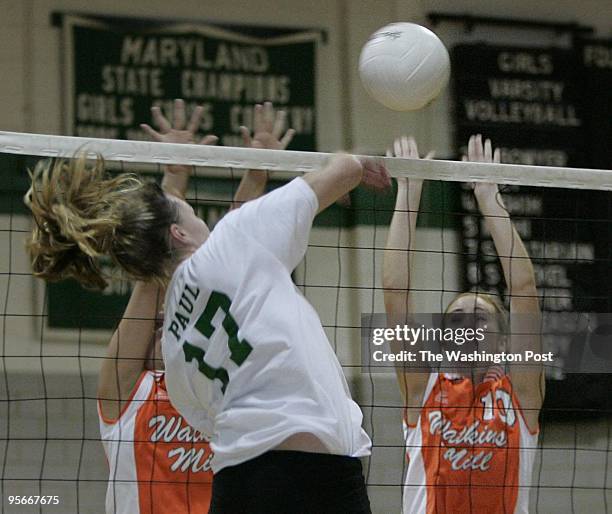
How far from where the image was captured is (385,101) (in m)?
3.42

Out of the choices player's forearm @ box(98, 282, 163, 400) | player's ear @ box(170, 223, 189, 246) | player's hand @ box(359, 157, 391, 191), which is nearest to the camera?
player's ear @ box(170, 223, 189, 246)

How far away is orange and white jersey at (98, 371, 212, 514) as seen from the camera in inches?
129

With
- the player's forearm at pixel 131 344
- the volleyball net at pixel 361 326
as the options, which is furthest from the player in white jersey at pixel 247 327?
the volleyball net at pixel 361 326

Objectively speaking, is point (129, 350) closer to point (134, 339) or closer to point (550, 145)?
point (134, 339)

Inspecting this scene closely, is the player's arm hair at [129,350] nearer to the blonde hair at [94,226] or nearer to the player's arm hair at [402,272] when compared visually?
the player's arm hair at [402,272]

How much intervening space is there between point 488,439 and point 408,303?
0.51 meters

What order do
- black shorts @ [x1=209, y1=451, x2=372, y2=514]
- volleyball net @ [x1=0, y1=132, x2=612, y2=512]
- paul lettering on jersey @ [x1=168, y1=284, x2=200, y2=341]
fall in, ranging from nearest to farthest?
black shorts @ [x1=209, y1=451, x2=372, y2=514] < paul lettering on jersey @ [x1=168, y1=284, x2=200, y2=341] < volleyball net @ [x1=0, y1=132, x2=612, y2=512]

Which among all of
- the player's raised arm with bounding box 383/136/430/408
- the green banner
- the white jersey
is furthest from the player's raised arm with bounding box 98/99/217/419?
the green banner

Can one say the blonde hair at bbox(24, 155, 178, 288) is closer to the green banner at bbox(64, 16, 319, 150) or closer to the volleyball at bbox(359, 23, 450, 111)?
the volleyball at bbox(359, 23, 450, 111)

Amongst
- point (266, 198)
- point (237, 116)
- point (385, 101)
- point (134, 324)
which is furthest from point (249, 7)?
point (266, 198)

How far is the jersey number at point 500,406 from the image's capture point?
3.53m

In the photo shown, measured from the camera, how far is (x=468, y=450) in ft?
11.5

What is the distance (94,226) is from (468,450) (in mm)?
1781

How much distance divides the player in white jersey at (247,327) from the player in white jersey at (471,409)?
4.43ft
